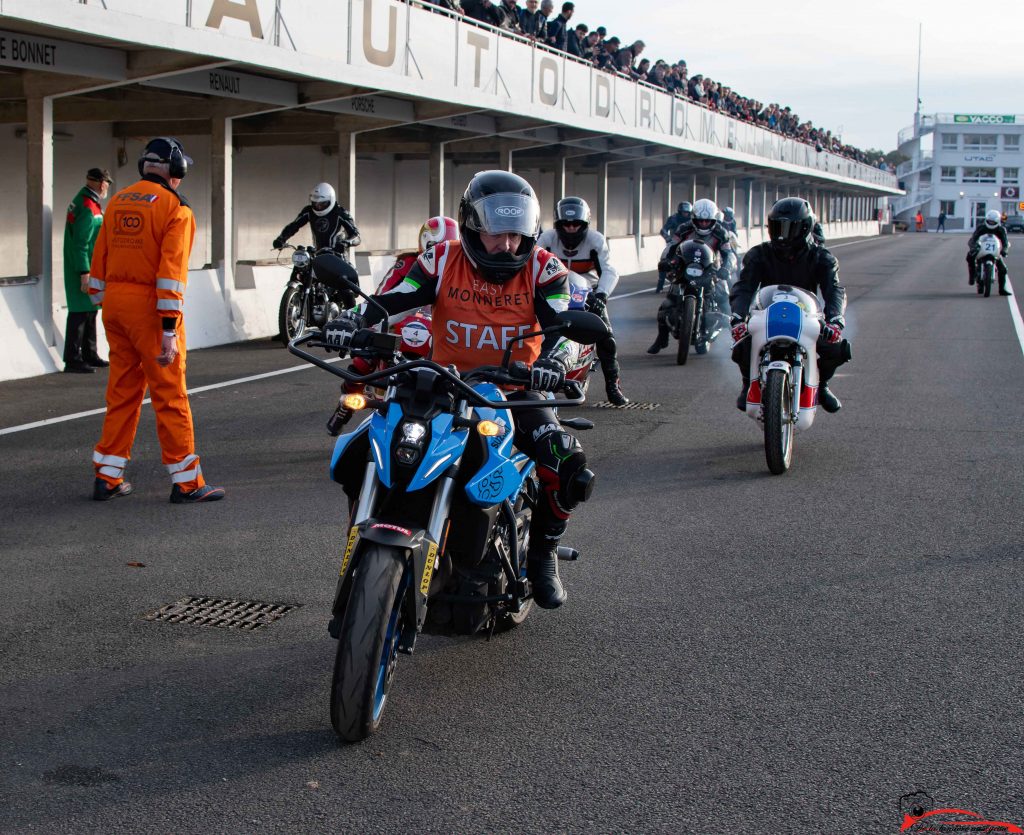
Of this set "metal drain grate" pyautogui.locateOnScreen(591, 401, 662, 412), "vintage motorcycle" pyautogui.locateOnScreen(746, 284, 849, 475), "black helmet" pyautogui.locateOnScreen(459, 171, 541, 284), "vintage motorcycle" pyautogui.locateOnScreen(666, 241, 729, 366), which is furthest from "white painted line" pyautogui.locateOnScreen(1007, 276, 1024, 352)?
"black helmet" pyautogui.locateOnScreen(459, 171, 541, 284)

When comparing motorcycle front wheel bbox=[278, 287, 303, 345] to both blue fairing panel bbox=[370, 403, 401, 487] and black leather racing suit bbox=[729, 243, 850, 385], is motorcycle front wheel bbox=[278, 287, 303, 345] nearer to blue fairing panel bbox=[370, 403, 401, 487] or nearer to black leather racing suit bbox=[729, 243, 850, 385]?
black leather racing suit bbox=[729, 243, 850, 385]

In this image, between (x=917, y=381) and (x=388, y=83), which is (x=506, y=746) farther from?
(x=388, y=83)

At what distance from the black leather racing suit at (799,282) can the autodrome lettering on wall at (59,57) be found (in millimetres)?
7625

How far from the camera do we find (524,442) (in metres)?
4.97

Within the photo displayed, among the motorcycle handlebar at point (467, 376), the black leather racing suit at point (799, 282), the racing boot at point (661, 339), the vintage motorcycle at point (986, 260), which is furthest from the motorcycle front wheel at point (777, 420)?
the vintage motorcycle at point (986, 260)

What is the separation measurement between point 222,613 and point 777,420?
168 inches

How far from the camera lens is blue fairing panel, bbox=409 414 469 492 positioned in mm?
4184

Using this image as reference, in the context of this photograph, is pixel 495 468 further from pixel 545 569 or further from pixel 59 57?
pixel 59 57

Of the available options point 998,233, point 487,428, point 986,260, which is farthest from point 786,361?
point 998,233

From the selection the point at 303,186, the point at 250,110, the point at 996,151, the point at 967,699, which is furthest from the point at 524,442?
the point at 996,151

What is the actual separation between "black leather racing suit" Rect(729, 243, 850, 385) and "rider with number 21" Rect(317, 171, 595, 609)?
13.9ft

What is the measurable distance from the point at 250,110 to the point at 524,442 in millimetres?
14066

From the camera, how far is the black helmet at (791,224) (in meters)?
9.37

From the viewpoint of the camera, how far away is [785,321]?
9.02 metres
